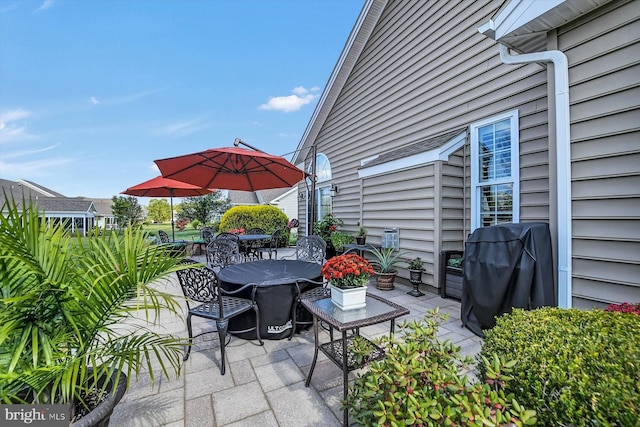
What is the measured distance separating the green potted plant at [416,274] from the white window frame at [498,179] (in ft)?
3.53

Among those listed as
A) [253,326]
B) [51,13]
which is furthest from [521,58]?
[51,13]

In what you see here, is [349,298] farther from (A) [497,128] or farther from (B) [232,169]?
(B) [232,169]

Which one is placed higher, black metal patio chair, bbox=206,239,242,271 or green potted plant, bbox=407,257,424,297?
black metal patio chair, bbox=206,239,242,271

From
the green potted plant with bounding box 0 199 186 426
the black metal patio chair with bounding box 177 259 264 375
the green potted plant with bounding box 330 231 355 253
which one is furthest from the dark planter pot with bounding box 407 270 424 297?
the green potted plant with bounding box 0 199 186 426

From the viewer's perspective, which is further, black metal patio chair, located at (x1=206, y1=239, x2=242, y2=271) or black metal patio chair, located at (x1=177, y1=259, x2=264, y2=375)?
black metal patio chair, located at (x1=206, y1=239, x2=242, y2=271)

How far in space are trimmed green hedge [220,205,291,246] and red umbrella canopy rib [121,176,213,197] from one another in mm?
2637

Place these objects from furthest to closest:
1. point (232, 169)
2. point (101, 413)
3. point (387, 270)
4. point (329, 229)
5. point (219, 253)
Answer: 1. point (329, 229)
2. point (232, 169)
3. point (387, 270)
4. point (219, 253)
5. point (101, 413)

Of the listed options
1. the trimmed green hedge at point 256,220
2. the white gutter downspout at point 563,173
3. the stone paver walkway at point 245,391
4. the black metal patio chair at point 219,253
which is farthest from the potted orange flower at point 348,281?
the trimmed green hedge at point 256,220

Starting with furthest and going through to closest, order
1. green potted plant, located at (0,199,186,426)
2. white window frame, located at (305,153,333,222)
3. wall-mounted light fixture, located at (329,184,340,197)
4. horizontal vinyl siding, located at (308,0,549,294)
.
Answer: white window frame, located at (305,153,333,222) < wall-mounted light fixture, located at (329,184,340,197) < horizontal vinyl siding, located at (308,0,549,294) < green potted plant, located at (0,199,186,426)

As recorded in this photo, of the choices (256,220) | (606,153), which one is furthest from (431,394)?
(256,220)

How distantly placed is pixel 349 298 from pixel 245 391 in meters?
1.13

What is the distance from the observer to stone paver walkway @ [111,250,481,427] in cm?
185

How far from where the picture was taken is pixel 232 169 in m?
5.36

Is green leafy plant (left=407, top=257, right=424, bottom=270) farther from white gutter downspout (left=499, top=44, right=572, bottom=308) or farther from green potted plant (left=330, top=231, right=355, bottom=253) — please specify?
green potted plant (left=330, top=231, right=355, bottom=253)
